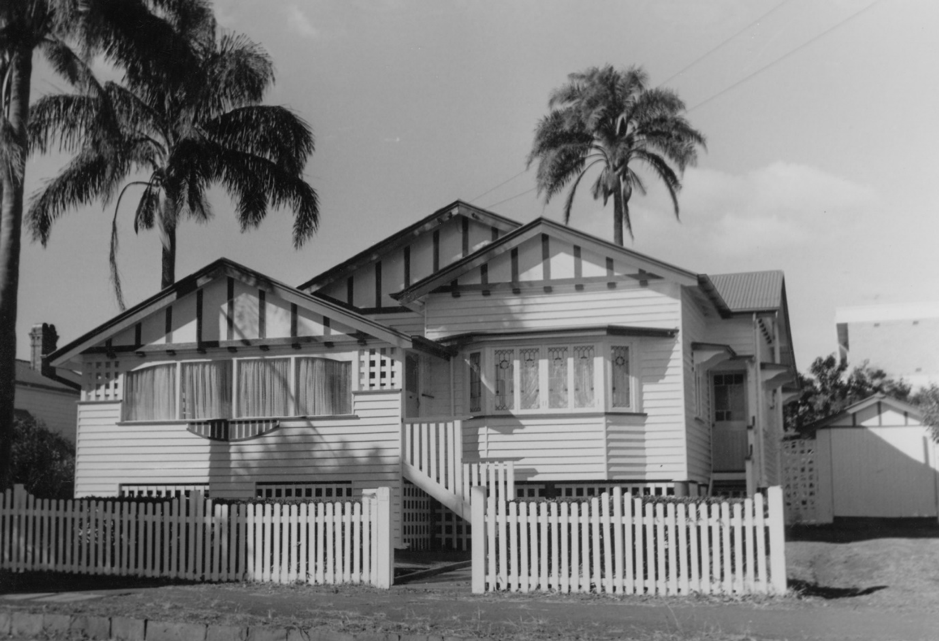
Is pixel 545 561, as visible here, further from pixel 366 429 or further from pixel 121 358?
pixel 121 358

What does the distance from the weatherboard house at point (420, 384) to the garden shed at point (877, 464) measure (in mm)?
7893

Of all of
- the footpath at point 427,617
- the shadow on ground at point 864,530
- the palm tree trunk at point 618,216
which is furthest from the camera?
the palm tree trunk at point 618,216

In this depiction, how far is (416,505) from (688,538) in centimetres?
936

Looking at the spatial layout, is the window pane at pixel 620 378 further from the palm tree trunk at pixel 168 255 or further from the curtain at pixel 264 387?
the palm tree trunk at pixel 168 255

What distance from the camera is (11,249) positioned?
63.5 ft

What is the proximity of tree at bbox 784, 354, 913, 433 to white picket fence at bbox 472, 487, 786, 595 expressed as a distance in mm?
33491

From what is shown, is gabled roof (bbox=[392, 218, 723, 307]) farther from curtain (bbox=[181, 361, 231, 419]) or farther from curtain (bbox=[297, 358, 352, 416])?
curtain (bbox=[181, 361, 231, 419])

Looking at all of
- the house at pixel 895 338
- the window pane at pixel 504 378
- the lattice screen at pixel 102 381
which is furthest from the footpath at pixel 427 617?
the house at pixel 895 338

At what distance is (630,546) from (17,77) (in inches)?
549

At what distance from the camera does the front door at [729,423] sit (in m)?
25.3

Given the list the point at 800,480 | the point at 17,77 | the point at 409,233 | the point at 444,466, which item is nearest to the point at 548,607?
the point at 444,466

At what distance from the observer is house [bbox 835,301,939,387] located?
170ft

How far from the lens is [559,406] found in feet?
70.9

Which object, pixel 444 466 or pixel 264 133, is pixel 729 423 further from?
pixel 264 133
